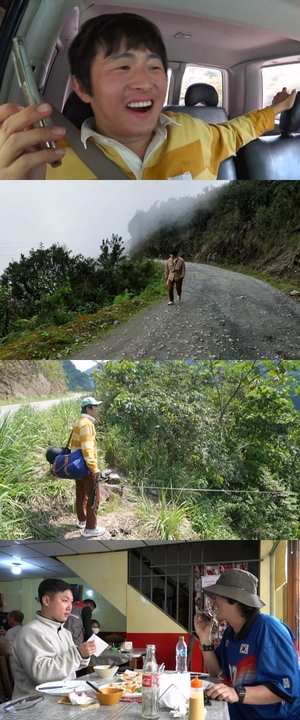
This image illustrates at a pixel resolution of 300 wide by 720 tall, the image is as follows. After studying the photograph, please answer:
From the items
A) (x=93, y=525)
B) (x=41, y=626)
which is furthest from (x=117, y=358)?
(x=41, y=626)

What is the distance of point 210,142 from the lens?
4742 millimetres

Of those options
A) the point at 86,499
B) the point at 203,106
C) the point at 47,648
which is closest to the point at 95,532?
the point at 86,499

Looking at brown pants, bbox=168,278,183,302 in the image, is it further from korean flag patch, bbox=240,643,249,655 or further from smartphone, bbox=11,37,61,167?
korean flag patch, bbox=240,643,249,655

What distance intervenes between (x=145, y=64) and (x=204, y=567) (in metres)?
5.53

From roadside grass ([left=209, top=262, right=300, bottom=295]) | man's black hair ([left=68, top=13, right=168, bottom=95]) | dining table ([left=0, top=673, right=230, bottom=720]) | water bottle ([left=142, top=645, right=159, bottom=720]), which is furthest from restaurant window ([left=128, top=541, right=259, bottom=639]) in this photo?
water bottle ([left=142, top=645, right=159, bottom=720])

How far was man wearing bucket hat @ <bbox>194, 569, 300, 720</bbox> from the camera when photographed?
3.00m

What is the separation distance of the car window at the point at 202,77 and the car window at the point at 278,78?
0.26 m

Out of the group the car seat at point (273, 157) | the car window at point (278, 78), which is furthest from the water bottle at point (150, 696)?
the car window at point (278, 78)

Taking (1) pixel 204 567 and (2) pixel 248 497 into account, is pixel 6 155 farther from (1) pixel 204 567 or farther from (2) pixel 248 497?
(1) pixel 204 567

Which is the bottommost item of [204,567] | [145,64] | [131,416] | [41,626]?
[204,567]

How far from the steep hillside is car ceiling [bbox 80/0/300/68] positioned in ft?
6.56

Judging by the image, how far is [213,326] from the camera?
4973mm

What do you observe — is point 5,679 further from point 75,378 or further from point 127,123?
point 127,123

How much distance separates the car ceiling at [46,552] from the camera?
784cm
